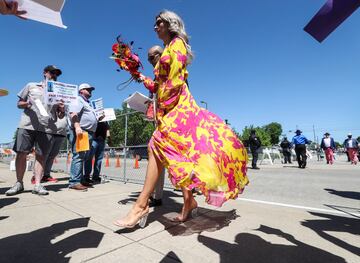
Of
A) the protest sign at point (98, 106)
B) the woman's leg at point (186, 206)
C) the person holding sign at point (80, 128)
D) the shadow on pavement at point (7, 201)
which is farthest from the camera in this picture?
the protest sign at point (98, 106)

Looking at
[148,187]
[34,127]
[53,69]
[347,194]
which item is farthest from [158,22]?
[347,194]

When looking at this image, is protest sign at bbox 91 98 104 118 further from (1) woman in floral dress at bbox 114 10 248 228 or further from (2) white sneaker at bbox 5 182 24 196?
(1) woman in floral dress at bbox 114 10 248 228

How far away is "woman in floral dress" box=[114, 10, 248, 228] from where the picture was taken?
196 centimetres

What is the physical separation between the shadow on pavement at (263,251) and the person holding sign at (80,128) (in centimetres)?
275

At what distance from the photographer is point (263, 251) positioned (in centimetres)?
183

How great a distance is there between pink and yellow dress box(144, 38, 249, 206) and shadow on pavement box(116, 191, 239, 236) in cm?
56

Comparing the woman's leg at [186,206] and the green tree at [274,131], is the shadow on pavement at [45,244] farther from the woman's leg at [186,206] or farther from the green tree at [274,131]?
the green tree at [274,131]

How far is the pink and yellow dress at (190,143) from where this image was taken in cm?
194

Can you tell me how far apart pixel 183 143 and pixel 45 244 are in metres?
1.35

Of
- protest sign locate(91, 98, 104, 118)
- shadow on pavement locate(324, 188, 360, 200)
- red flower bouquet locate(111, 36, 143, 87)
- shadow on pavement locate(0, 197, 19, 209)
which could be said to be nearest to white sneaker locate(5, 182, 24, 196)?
shadow on pavement locate(0, 197, 19, 209)

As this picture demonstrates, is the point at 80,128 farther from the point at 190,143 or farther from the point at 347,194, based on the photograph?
the point at 347,194

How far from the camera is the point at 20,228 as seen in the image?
2.26m

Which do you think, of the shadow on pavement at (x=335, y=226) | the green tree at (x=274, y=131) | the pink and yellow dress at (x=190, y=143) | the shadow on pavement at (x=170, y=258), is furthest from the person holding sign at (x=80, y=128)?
the green tree at (x=274, y=131)

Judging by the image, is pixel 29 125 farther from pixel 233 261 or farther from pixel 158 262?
pixel 233 261
